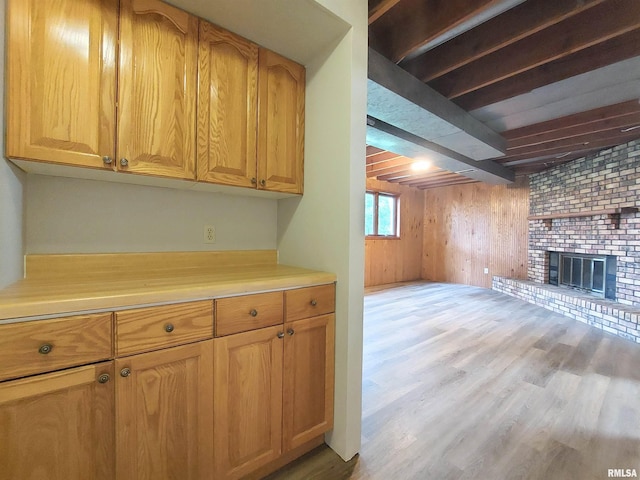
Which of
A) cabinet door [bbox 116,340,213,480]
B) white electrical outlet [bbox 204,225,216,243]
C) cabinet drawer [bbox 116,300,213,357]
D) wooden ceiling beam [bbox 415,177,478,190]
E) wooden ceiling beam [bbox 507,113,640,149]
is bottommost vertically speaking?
cabinet door [bbox 116,340,213,480]

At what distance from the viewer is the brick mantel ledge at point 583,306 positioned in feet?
10.8

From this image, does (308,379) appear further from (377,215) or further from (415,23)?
(377,215)

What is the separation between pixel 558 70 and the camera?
7.23 ft

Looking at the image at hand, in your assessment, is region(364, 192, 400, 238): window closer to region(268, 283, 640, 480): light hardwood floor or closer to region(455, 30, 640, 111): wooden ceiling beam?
region(268, 283, 640, 480): light hardwood floor

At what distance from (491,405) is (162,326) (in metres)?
2.21

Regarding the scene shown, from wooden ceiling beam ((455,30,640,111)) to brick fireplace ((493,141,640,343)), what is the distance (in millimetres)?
2678

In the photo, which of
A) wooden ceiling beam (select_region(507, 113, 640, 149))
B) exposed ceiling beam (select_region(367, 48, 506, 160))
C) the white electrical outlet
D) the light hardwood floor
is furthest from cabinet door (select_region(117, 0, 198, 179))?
wooden ceiling beam (select_region(507, 113, 640, 149))

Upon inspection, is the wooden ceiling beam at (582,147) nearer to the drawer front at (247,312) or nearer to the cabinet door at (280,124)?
the cabinet door at (280,124)

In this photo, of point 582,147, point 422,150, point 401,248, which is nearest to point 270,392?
point 422,150

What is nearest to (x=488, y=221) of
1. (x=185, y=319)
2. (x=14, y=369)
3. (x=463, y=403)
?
(x=463, y=403)

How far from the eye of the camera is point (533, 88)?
235cm

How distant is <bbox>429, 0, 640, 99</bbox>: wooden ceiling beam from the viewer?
169 centimetres

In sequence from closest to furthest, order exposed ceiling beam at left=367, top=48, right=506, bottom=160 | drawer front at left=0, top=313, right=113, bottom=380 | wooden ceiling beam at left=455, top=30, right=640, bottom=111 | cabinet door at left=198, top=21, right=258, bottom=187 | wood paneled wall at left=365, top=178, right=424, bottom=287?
drawer front at left=0, top=313, right=113, bottom=380, cabinet door at left=198, top=21, right=258, bottom=187, wooden ceiling beam at left=455, top=30, right=640, bottom=111, exposed ceiling beam at left=367, top=48, right=506, bottom=160, wood paneled wall at left=365, top=178, right=424, bottom=287

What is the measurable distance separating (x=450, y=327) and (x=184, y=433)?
3.38m
